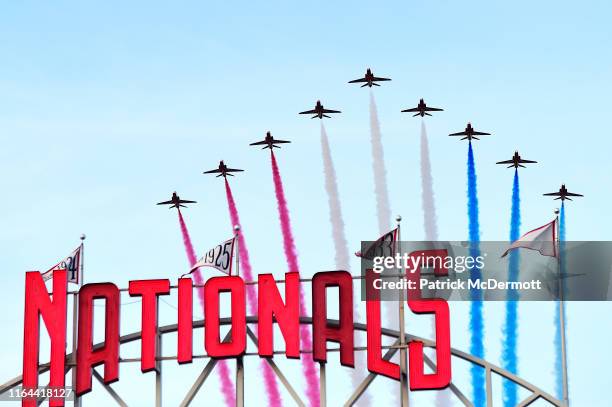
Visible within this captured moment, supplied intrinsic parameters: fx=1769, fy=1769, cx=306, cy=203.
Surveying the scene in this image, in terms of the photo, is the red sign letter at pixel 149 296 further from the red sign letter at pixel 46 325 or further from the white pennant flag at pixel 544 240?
the white pennant flag at pixel 544 240

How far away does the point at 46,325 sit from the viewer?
88375mm

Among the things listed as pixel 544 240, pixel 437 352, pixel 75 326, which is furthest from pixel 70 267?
pixel 544 240

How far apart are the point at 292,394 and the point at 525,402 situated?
11260 mm

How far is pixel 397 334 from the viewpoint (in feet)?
284

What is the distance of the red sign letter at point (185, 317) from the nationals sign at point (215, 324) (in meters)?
0.05

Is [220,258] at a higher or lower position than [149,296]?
higher

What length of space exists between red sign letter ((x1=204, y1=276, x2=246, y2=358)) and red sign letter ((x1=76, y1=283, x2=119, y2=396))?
15.3 feet

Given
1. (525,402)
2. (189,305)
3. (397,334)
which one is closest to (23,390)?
(189,305)

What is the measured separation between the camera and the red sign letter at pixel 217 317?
3420 inches

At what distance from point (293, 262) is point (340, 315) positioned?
2067cm

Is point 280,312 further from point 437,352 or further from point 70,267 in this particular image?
point 70,267

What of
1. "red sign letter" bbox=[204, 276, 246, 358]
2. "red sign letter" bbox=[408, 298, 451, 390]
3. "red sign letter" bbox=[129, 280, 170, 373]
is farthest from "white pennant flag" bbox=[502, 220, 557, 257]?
"red sign letter" bbox=[129, 280, 170, 373]

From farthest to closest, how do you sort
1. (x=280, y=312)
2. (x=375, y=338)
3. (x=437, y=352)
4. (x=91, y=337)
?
(x=91, y=337)
(x=280, y=312)
(x=375, y=338)
(x=437, y=352)

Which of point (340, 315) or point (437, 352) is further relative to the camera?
point (340, 315)
